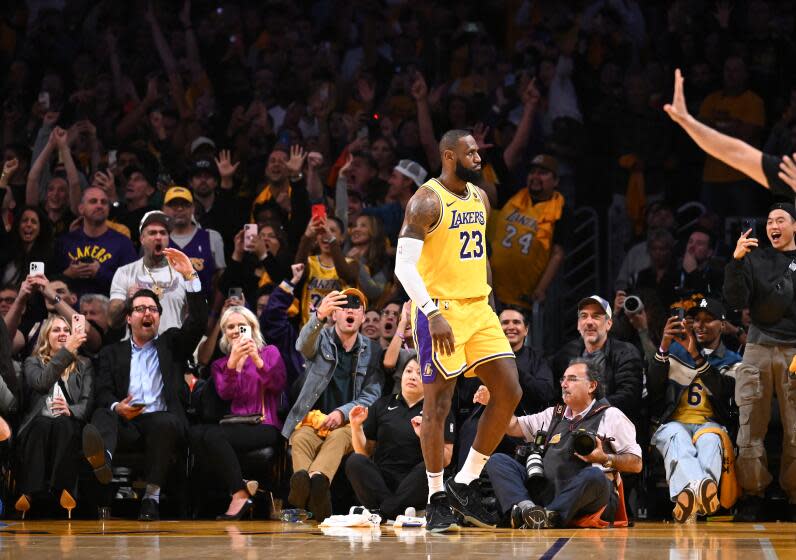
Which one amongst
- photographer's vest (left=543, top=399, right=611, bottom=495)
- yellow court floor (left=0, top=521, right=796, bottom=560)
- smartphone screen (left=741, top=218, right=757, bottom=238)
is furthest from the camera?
smartphone screen (left=741, top=218, right=757, bottom=238)

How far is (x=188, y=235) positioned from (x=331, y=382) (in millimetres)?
2366

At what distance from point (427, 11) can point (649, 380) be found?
6519 mm

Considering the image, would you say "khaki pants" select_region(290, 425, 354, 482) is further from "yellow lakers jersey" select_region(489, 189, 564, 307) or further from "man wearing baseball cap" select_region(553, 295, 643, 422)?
"yellow lakers jersey" select_region(489, 189, 564, 307)

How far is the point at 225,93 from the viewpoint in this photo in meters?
15.0

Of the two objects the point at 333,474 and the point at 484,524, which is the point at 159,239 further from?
the point at 484,524

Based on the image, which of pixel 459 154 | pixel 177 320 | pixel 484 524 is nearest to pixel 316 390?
pixel 177 320

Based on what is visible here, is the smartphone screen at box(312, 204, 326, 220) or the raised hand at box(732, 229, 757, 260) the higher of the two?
the smartphone screen at box(312, 204, 326, 220)

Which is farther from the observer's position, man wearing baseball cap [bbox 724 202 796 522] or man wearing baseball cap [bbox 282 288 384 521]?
man wearing baseball cap [bbox 282 288 384 521]

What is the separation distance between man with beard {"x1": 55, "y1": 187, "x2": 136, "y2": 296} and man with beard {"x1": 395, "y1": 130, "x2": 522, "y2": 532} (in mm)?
4563

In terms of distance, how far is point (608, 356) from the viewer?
33.3 ft

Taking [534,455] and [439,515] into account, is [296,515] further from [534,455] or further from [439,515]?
[439,515]

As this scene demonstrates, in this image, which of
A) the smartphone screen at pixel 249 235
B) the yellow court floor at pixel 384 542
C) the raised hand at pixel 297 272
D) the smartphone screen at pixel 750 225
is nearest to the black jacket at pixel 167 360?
the raised hand at pixel 297 272

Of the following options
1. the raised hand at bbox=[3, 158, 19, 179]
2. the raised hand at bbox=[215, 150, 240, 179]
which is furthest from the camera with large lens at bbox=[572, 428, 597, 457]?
the raised hand at bbox=[3, 158, 19, 179]

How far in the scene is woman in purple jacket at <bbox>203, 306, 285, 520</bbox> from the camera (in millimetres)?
10094
